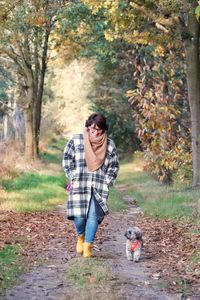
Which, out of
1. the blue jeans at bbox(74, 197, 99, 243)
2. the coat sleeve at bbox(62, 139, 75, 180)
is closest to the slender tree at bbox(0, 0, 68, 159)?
the coat sleeve at bbox(62, 139, 75, 180)

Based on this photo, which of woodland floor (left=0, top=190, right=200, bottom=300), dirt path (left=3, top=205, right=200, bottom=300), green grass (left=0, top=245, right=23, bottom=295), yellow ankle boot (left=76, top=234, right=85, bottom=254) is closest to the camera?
dirt path (left=3, top=205, right=200, bottom=300)

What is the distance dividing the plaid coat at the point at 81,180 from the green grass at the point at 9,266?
1.10 metres

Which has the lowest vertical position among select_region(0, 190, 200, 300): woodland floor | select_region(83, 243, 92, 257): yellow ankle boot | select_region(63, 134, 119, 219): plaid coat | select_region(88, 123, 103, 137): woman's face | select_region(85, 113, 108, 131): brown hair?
select_region(0, 190, 200, 300): woodland floor

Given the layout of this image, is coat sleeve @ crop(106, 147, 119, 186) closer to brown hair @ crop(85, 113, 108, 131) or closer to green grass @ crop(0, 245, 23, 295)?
brown hair @ crop(85, 113, 108, 131)

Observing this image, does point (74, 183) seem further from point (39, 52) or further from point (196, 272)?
point (39, 52)

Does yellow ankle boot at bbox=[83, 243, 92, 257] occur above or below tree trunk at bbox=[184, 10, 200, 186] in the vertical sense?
below

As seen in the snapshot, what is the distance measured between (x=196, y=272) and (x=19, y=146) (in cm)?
2157

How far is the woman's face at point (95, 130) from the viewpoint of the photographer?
834 centimetres

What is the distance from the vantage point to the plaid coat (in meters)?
8.48

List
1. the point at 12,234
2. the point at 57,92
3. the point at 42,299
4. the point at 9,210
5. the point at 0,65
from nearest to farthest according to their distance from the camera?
1. the point at 42,299
2. the point at 12,234
3. the point at 9,210
4. the point at 0,65
5. the point at 57,92

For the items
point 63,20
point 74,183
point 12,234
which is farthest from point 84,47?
point 74,183

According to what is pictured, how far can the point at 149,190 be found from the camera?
2052 centimetres

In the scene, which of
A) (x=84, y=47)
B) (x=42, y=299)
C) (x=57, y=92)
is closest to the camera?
(x=42, y=299)

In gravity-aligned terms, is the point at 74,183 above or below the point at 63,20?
below
